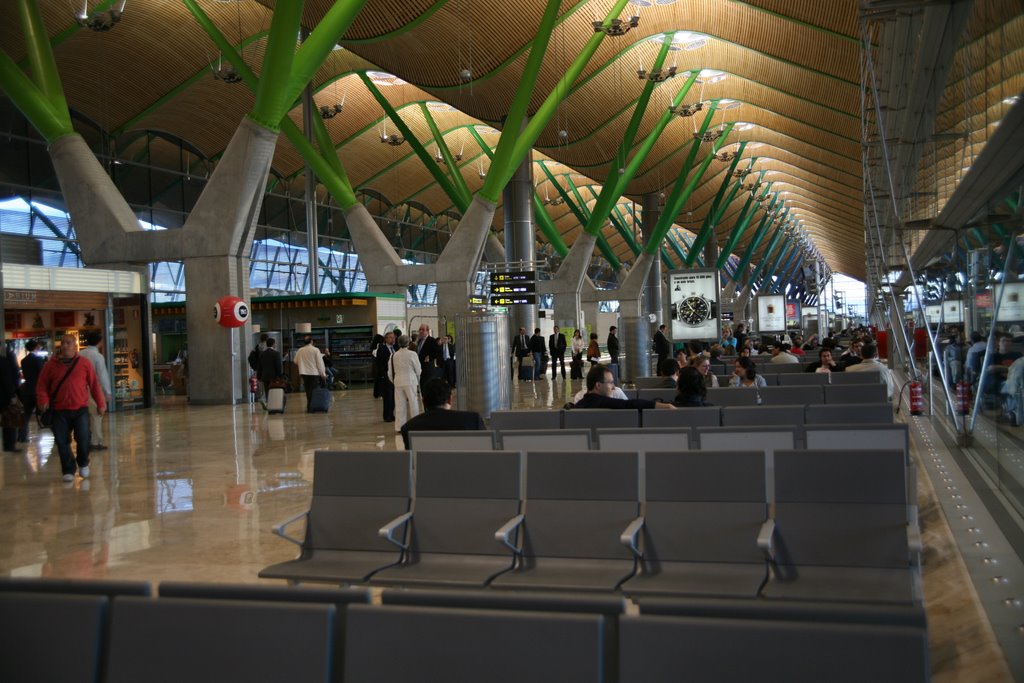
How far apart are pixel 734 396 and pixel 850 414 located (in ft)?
8.55

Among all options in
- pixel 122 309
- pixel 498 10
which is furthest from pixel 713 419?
pixel 498 10

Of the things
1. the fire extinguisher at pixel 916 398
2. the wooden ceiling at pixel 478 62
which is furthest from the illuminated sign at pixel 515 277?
the fire extinguisher at pixel 916 398

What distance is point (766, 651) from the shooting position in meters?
2.71

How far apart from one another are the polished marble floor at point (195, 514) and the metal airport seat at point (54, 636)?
10.7ft

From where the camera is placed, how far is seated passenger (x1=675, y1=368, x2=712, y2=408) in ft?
31.3

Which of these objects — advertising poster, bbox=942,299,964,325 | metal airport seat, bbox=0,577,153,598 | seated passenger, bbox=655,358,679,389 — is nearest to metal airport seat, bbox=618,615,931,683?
metal airport seat, bbox=0,577,153,598

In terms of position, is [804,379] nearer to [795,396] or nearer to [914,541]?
[795,396]

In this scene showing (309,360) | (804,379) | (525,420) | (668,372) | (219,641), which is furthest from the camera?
(309,360)

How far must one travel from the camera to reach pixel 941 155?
12.7 m

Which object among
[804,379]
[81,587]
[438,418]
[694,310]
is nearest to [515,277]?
[694,310]

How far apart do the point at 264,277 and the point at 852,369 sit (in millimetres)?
35516

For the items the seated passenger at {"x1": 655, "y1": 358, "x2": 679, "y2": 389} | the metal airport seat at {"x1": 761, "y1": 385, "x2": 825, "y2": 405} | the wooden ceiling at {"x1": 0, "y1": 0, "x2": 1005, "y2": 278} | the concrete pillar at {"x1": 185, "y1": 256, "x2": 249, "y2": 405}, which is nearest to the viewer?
the metal airport seat at {"x1": 761, "y1": 385, "x2": 825, "y2": 405}

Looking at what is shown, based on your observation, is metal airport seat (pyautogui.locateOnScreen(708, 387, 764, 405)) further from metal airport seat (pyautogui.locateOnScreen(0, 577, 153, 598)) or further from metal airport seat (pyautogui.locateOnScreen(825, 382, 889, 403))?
metal airport seat (pyautogui.locateOnScreen(0, 577, 153, 598))

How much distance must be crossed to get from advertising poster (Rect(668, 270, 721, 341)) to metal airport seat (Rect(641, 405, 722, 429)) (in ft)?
67.5
